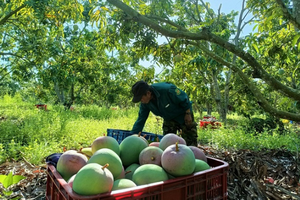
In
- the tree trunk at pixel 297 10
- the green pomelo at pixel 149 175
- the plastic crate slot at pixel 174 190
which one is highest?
the tree trunk at pixel 297 10

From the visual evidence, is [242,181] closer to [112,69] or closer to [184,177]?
[184,177]

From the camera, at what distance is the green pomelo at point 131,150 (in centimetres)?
164

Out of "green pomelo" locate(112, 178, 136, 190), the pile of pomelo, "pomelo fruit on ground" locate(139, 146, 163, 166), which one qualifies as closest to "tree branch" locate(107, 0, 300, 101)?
the pile of pomelo

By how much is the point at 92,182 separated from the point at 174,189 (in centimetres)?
43

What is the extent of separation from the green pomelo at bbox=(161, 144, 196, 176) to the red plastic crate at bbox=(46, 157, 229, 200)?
0.05 m

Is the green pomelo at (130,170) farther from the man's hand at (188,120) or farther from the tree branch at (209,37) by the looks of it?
the man's hand at (188,120)

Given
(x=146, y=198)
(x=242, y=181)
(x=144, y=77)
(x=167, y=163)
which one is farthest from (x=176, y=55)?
(x=146, y=198)

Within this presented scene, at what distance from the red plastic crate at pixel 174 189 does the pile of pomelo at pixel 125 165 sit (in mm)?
49

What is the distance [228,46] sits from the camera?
2717mm

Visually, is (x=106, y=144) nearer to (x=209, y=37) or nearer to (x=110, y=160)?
(x=110, y=160)

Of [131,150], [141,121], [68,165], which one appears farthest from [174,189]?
[141,121]

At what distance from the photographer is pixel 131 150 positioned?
1.64 m

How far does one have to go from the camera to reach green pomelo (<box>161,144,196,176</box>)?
1271 mm

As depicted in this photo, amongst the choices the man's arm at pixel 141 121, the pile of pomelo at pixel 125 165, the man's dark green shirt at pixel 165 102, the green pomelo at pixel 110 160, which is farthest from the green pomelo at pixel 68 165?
the man's dark green shirt at pixel 165 102
